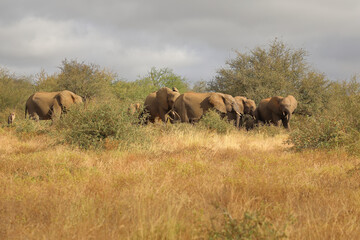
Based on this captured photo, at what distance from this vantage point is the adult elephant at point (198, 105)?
55.9 ft

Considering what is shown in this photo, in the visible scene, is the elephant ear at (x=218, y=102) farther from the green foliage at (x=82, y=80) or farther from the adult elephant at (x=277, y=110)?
the green foliage at (x=82, y=80)

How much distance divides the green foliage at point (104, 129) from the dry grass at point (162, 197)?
1.07 metres

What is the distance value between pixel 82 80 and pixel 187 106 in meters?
11.4

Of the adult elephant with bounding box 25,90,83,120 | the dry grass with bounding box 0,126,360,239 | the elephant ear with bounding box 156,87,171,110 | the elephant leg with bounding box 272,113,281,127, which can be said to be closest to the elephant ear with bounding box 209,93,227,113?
the elephant ear with bounding box 156,87,171,110

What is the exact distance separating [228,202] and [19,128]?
10.8m

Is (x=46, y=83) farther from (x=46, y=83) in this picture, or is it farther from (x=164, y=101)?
(x=164, y=101)

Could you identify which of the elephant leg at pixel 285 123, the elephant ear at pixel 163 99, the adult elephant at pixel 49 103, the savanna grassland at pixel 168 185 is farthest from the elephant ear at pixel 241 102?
the adult elephant at pixel 49 103

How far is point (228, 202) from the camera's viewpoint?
4.14m

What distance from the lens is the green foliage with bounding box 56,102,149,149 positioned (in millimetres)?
8508

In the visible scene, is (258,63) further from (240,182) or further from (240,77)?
(240,182)

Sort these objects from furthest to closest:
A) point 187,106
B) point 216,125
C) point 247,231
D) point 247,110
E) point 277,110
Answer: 1. point 247,110
2. point 277,110
3. point 187,106
4. point 216,125
5. point 247,231

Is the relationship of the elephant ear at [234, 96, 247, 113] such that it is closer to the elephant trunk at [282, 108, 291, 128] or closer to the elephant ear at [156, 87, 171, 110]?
the elephant trunk at [282, 108, 291, 128]

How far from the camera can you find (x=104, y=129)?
872cm

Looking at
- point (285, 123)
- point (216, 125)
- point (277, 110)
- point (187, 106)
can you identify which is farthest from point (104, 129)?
point (285, 123)
